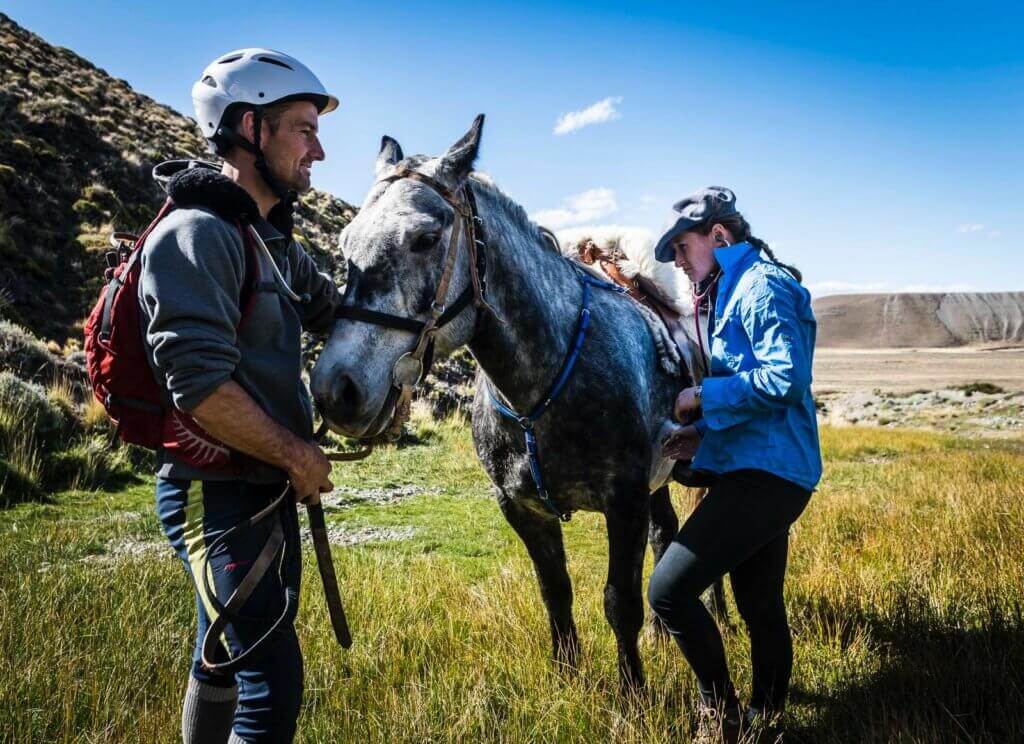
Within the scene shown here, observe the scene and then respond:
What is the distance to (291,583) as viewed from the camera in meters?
2.01

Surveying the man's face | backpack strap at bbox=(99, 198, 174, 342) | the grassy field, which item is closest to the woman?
the grassy field

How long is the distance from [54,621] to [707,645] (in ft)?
12.1

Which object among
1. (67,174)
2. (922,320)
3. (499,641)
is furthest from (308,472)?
(922,320)

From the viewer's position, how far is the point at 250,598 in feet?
5.84

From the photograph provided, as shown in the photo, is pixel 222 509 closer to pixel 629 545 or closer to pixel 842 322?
pixel 629 545

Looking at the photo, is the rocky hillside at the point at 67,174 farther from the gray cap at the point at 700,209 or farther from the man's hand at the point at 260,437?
the gray cap at the point at 700,209

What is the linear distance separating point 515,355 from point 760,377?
44.0 inches

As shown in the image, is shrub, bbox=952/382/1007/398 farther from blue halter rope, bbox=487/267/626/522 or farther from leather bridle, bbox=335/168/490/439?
leather bridle, bbox=335/168/490/439

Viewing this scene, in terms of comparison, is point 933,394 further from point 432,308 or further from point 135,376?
point 135,376

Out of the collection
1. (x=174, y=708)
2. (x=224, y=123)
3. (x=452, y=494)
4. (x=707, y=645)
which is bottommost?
(x=452, y=494)

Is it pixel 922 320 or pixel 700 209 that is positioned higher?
pixel 922 320

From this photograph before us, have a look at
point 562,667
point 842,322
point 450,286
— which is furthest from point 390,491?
point 842,322

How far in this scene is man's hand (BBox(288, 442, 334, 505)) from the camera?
1861 millimetres

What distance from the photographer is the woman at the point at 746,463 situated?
242cm
